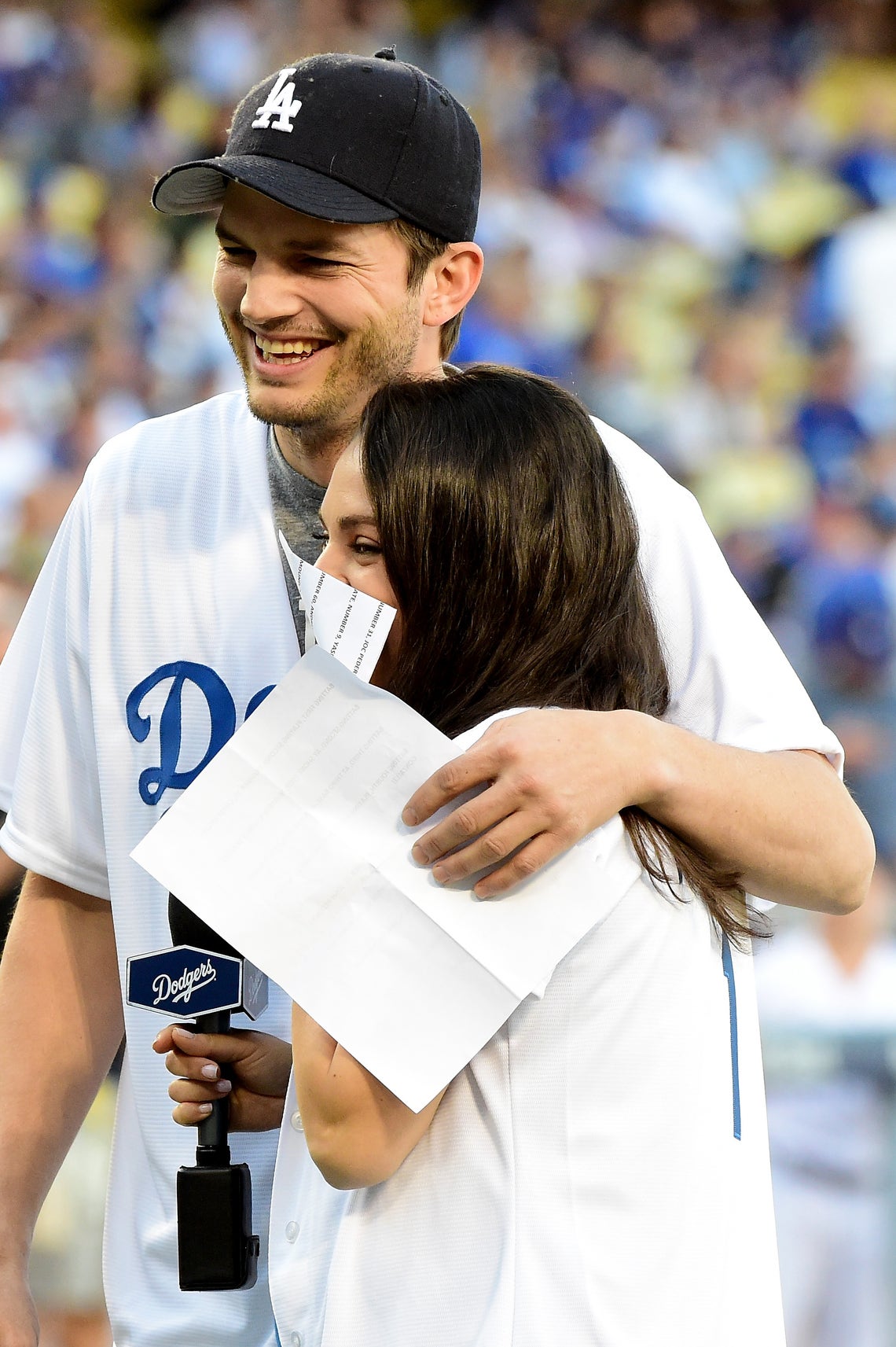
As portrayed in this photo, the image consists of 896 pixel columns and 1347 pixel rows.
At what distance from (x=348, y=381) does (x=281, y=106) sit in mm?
334

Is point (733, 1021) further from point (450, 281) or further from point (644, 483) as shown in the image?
point (450, 281)

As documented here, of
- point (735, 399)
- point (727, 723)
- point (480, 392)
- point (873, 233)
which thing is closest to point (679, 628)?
point (727, 723)

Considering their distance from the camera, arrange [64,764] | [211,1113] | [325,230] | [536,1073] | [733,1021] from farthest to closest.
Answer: [64,764], [325,230], [211,1113], [733,1021], [536,1073]

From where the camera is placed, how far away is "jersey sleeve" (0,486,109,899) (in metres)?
1.97

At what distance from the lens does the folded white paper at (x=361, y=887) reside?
1301mm

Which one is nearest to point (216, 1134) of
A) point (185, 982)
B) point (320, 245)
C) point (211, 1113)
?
point (211, 1113)

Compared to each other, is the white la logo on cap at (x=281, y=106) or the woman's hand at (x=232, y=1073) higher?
the white la logo on cap at (x=281, y=106)

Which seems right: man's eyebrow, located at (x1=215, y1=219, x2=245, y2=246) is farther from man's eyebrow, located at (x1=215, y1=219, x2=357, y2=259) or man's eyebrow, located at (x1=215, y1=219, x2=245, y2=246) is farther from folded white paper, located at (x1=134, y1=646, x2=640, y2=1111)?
folded white paper, located at (x1=134, y1=646, x2=640, y2=1111)

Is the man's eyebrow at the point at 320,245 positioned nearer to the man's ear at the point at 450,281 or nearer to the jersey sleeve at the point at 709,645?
the man's ear at the point at 450,281

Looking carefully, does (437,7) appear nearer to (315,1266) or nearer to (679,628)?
(679,628)

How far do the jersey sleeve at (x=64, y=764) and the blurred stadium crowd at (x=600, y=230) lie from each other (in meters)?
4.01

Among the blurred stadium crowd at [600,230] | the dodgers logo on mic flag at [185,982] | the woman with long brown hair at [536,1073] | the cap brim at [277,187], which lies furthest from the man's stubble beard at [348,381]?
the blurred stadium crowd at [600,230]

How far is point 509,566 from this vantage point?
141 centimetres

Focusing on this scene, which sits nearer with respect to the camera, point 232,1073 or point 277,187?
point 232,1073
